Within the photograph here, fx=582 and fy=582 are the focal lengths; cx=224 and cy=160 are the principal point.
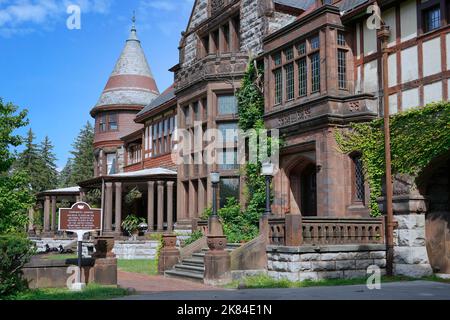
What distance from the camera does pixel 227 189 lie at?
2406cm

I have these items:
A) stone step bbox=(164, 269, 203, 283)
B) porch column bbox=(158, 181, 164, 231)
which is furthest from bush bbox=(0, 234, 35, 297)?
porch column bbox=(158, 181, 164, 231)

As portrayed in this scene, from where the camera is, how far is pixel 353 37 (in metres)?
18.8

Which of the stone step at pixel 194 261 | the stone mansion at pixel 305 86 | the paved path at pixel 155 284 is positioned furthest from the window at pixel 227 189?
the paved path at pixel 155 284

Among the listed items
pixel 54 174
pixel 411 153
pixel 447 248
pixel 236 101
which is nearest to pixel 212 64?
pixel 236 101

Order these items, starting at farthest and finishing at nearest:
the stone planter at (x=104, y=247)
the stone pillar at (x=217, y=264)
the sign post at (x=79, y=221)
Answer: the stone pillar at (x=217, y=264)
the stone planter at (x=104, y=247)
the sign post at (x=79, y=221)

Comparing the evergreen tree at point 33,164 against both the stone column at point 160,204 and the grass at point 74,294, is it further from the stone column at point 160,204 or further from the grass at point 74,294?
the grass at point 74,294

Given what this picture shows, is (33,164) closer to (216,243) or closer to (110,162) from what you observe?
(110,162)

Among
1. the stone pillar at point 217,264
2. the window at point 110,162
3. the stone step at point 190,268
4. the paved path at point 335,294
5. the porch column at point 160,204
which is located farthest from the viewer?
the window at point 110,162

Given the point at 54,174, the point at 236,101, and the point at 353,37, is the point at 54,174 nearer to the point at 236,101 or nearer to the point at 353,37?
the point at 236,101

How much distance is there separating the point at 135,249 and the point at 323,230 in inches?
546

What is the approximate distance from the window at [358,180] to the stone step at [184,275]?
17.6 ft

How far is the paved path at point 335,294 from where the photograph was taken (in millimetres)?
11578

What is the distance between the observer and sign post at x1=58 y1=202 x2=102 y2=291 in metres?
13.9

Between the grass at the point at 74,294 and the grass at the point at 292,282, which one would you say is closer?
the grass at the point at 74,294
